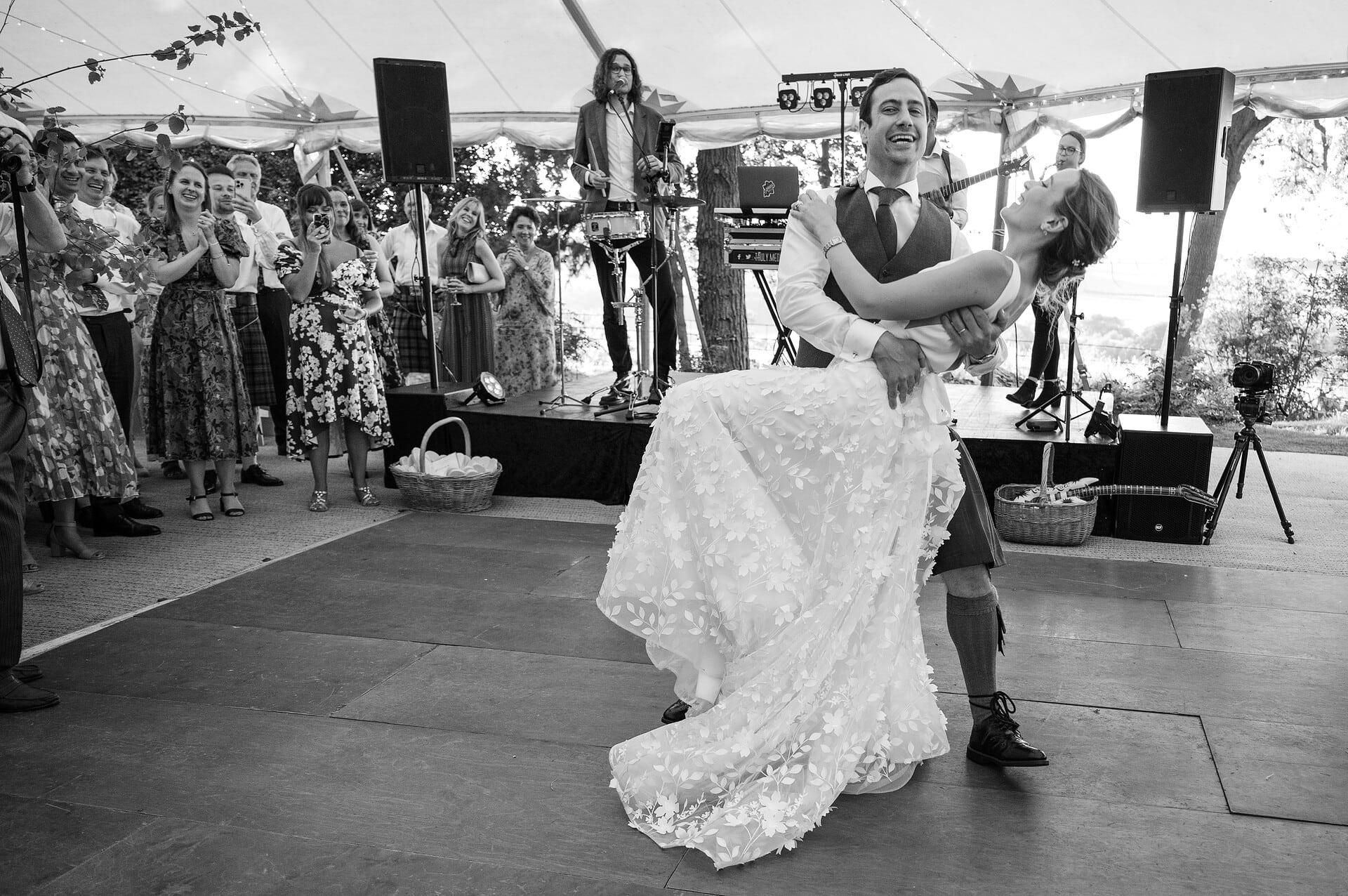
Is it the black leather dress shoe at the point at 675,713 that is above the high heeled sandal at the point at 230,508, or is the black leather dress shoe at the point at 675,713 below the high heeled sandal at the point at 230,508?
below

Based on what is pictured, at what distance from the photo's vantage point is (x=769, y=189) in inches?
200

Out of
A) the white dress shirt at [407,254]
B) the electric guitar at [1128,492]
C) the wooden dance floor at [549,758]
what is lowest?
the wooden dance floor at [549,758]

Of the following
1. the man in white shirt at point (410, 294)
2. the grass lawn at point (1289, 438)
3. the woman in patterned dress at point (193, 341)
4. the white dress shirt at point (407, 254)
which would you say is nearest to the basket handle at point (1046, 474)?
the grass lawn at point (1289, 438)

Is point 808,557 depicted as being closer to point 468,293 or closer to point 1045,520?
point 1045,520

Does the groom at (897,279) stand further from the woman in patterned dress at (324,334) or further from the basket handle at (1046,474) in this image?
the woman in patterned dress at (324,334)

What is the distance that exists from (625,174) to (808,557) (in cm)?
410

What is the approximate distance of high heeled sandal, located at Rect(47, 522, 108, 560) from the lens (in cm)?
428

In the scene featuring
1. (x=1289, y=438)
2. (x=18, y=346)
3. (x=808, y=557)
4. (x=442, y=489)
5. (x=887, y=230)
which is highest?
(x=887, y=230)

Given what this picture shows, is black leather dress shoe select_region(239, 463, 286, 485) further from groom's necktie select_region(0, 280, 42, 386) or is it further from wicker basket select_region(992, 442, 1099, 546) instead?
wicker basket select_region(992, 442, 1099, 546)

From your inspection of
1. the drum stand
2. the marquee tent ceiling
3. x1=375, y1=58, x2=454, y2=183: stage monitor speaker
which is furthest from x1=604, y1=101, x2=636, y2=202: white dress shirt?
the marquee tent ceiling

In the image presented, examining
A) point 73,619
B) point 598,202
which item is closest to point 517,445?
point 598,202

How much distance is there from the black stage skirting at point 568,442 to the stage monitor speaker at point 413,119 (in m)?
1.24

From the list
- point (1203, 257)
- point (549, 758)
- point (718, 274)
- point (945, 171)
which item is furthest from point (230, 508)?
point (1203, 257)

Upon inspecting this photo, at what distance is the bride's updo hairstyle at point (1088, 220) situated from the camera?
Answer: 2143 mm
